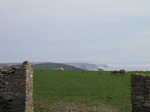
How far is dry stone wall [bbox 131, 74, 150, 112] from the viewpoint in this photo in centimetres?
1616

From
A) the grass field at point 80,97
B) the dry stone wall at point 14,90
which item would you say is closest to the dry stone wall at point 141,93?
the grass field at point 80,97

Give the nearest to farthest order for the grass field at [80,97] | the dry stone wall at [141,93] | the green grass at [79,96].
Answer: the dry stone wall at [141,93] < the grass field at [80,97] < the green grass at [79,96]

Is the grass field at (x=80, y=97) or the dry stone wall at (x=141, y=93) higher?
the dry stone wall at (x=141, y=93)

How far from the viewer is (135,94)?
648 inches

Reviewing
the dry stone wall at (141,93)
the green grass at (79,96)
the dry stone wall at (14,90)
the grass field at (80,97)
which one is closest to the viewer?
the dry stone wall at (141,93)

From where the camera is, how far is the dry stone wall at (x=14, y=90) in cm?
1798

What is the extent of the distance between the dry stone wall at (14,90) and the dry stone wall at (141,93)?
5.92 meters

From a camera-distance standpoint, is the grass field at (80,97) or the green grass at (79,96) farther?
the green grass at (79,96)

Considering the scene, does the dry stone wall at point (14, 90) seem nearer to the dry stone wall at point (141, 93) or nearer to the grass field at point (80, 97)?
the grass field at point (80, 97)

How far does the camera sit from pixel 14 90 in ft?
59.2

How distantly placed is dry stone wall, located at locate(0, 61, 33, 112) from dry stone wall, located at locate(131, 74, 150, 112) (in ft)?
19.4

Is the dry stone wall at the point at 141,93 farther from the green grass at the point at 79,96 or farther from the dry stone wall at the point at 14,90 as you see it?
the dry stone wall at the point at 14,90

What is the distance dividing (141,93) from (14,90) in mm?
6893

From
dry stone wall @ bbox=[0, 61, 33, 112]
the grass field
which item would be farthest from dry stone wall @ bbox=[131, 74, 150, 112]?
dry stone wall @ bbox=[0, 61, 33, 112]
